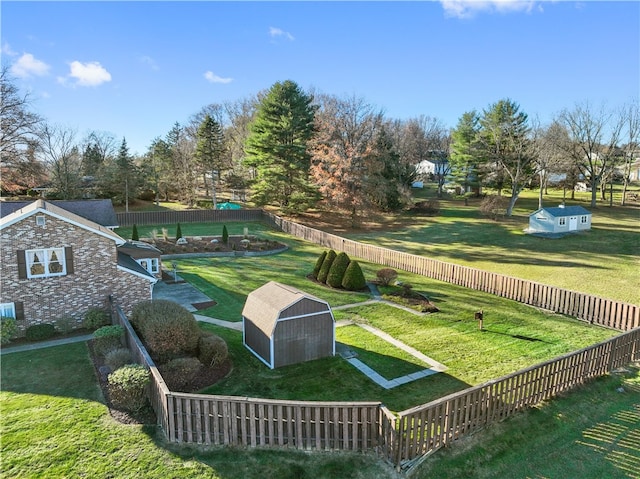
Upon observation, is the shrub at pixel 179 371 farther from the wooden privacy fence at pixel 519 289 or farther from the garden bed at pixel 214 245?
the garden bed at pixel 214 245

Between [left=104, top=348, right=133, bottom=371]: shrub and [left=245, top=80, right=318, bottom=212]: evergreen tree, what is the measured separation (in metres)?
33.2

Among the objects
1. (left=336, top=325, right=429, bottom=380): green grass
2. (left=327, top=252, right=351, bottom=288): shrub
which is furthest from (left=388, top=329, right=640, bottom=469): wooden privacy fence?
(left=327, top=252, right=351, bottom=288): shrub

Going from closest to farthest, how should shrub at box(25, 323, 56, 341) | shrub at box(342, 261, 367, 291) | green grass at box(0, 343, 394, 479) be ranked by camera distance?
green grass at box(0, 343, 394, 479), shrub at box(25, 323, 56, 341), shrub at box(342, 261, 367, 291)

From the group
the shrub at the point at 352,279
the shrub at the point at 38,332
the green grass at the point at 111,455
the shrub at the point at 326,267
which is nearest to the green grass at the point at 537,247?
the shrub at the point at 352,279

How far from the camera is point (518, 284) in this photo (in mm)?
19188

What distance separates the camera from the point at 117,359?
10.9 meters

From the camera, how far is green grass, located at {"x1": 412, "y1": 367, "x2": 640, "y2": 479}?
8.02m

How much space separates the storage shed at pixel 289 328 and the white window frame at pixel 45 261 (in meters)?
6.95

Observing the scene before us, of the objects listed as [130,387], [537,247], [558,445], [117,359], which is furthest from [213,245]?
[558,445]

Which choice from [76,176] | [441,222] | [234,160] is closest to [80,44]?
[76,176]

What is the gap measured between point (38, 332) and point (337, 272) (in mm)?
12563

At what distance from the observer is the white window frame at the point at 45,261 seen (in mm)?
13945

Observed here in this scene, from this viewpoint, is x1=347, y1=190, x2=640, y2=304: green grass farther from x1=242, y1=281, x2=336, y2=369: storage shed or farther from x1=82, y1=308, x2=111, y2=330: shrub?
x1=82, y1=308, x2=111, y2=330: shrub

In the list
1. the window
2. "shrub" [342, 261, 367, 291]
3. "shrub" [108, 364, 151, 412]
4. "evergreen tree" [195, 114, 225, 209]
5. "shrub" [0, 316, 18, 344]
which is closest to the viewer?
"shrub" [108, 364, 151, 412]
